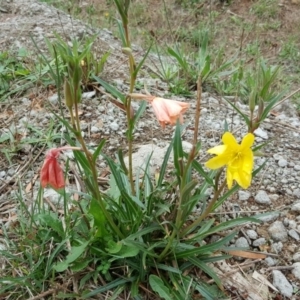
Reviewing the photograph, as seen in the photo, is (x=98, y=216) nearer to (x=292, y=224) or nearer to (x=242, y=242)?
(x=242, y=242)

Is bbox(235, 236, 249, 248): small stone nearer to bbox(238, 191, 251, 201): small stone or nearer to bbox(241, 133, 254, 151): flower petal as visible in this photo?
bbox(238, 191, 251, 201): small stone

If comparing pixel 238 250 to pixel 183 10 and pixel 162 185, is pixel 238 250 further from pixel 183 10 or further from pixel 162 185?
pixel 183 10

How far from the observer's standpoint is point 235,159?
1.09 m

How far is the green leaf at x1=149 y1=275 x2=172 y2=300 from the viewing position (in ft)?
4.43

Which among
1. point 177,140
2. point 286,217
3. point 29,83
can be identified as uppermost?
point 177,140

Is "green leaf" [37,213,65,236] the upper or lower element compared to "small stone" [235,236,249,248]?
upper

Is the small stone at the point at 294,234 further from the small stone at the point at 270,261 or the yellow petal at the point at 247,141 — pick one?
the yellow petal at the point at 247,141

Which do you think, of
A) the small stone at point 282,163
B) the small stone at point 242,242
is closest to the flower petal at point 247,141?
the small stone at point 242,242

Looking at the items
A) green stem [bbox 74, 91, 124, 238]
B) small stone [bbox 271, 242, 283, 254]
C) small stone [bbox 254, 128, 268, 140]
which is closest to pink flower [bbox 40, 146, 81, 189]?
green stem [bbox 74, 91, 124, 238]

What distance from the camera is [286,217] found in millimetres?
1754

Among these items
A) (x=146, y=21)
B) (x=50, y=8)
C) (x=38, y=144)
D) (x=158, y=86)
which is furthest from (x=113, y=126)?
(x=146, y=21)

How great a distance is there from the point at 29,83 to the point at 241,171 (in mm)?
1624

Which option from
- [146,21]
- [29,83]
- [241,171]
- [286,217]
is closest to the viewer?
[241,171]

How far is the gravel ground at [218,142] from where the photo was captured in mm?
1642
